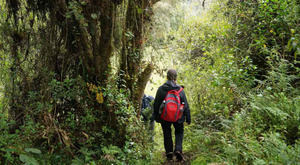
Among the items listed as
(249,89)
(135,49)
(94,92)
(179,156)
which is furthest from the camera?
(249,89)

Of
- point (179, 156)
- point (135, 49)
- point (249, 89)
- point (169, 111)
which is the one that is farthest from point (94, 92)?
point (249, 89)

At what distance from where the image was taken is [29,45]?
171 inches

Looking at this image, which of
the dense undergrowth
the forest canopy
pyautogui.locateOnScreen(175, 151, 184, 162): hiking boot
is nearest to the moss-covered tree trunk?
the forest canopy

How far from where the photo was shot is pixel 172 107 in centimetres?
495

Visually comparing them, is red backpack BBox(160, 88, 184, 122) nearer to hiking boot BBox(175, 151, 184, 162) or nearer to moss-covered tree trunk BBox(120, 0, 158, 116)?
moss-covered tree trunk BBox(120, 0, 158, 116)

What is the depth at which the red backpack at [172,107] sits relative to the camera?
495 cm

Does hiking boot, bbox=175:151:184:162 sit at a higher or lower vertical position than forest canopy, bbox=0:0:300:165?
lower

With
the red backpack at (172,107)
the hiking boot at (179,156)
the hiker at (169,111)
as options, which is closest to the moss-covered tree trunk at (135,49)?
the hiker at (169,111)

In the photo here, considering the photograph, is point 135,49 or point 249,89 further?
point 249,89

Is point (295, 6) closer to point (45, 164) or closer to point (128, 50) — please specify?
point (128, 50)

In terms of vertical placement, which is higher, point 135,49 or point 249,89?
point 135,49

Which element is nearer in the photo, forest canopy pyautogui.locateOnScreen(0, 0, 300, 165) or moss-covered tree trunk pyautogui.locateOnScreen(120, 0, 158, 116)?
forest canopy pyautogui.locateOnScreen(0, 0, 300, 165)

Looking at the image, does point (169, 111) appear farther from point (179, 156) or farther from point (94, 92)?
point (94, 92)

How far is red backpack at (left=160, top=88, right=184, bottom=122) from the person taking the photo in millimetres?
4952
